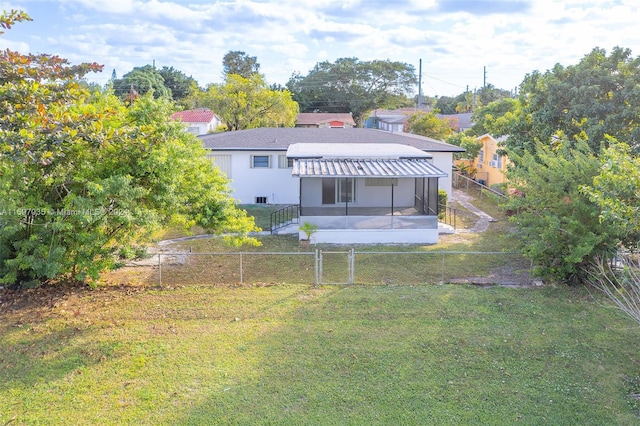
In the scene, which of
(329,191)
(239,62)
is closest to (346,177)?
(329,191)

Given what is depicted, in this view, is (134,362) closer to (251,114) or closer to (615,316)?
(615,316)

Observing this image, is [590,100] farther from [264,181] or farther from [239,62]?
[239,62]

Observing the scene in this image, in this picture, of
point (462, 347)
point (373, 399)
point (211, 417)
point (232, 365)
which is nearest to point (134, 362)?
→ point (232, 365)

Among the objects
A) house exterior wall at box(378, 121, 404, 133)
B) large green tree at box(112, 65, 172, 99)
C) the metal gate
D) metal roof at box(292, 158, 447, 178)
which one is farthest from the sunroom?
large green tree at box(112, 65, 172, 99)

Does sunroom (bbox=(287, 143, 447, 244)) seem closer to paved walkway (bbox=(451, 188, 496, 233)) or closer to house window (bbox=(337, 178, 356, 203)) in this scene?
house window (bbox=(337, 178, 356, 203))

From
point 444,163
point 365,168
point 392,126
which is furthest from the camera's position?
point 392,126
